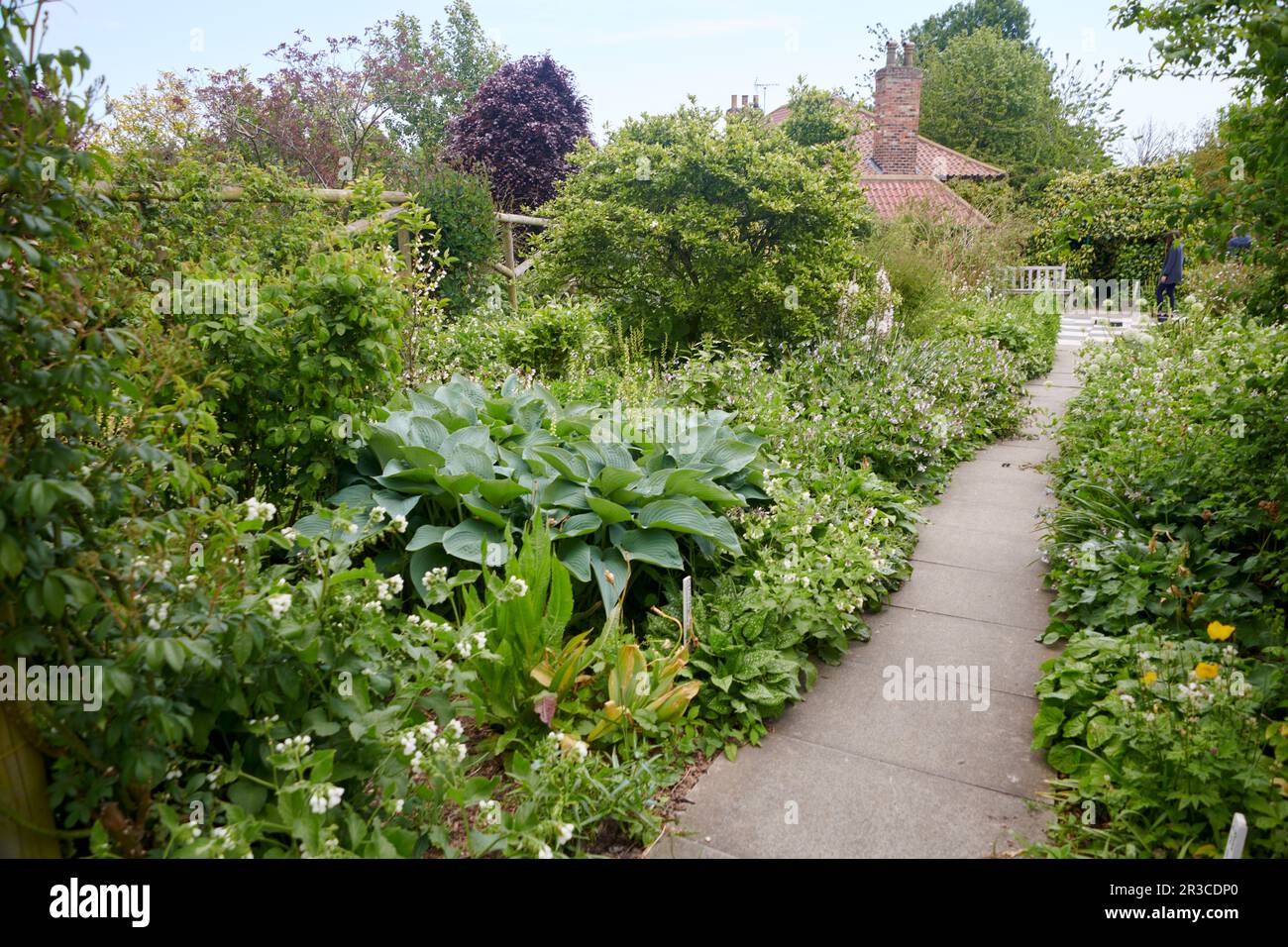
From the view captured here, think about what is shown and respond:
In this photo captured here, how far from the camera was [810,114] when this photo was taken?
9.01 meters

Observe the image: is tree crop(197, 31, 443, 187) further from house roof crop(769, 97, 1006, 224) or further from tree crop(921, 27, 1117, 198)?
tree crop(921, 27, 1117, 198)

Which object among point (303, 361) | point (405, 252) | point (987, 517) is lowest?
point (987, 517)

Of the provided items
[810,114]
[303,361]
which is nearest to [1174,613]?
[303,361]

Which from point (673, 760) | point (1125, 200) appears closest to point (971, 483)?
point (1125, 200)

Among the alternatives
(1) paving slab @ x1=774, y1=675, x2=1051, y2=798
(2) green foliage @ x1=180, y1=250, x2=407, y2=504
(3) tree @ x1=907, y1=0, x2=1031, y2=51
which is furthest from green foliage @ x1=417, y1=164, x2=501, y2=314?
(3) tree @ x1=907, y1=0, x2=1031, y2=51

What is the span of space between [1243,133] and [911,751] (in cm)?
269

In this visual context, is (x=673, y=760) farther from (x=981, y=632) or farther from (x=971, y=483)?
(x=971, y=483)

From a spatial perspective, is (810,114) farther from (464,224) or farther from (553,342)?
(553,342)

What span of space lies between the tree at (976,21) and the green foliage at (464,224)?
3971cm

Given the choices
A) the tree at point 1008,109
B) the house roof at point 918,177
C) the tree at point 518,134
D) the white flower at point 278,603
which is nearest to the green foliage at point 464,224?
the house roof at point 918,177

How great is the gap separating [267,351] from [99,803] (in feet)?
6.01

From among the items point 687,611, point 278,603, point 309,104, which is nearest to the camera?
point 278,603

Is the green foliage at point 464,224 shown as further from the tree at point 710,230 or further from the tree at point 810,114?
the tree at point 810,114

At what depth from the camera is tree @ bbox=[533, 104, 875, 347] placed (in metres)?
6.70
